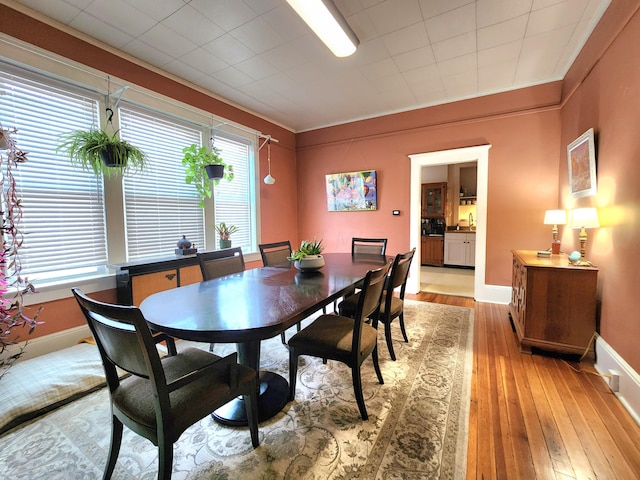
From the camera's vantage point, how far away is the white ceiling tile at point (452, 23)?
2.29 metres

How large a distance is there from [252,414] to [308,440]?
349 millimetres

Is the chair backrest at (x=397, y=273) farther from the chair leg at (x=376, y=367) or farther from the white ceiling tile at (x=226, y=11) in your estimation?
the white ceiling tile at (x=226, y=11)

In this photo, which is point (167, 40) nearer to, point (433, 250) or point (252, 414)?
point (252, 414)

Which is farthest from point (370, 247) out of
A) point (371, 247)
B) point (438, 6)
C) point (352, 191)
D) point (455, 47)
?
point (438, 6)

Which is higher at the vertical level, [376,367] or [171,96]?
[171,96]

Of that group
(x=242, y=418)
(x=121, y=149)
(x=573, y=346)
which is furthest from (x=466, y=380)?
(x=121, y=149)

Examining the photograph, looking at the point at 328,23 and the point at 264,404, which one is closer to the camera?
the point at 264,404

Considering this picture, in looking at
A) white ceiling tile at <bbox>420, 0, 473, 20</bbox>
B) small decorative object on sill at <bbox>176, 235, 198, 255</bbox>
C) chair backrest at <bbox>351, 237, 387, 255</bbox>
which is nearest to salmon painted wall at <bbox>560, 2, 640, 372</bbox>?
white ceiling tile at <bbox>420, 0, 473, 20</bbox>

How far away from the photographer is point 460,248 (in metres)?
6.43

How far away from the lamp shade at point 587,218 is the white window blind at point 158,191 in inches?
155

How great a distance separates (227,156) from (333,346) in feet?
11.0

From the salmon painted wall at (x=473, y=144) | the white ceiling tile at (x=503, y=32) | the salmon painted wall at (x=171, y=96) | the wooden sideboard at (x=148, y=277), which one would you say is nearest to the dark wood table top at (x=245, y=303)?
the wooden sideboard at (x=148, y=277)

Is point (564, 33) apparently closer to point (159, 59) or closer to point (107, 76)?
point (159, 59)

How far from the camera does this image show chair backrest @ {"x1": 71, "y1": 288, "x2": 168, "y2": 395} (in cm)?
94
